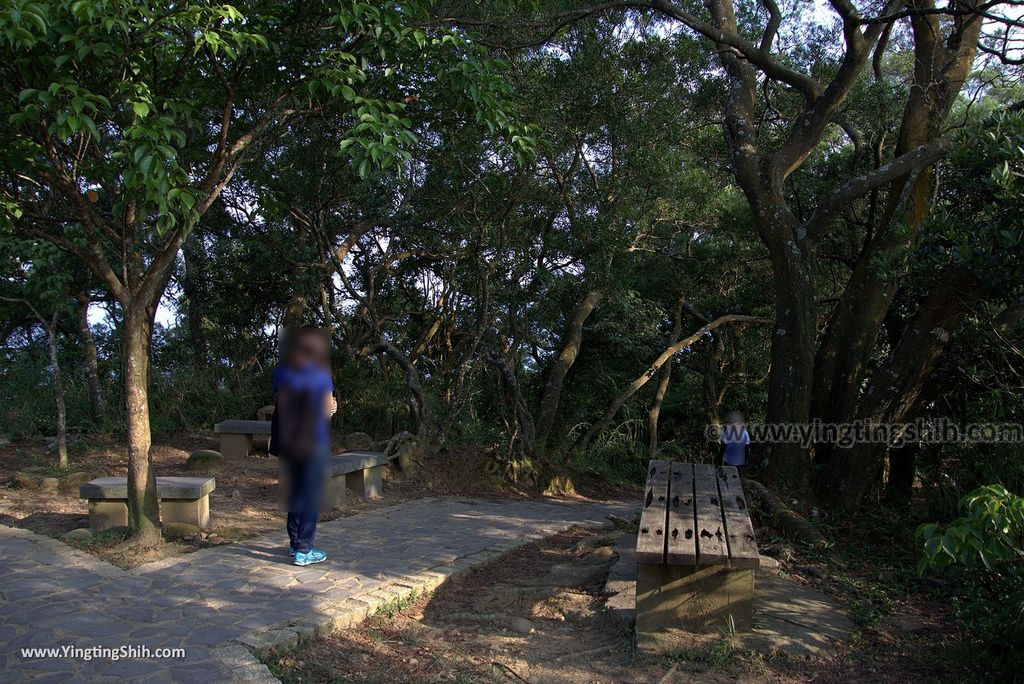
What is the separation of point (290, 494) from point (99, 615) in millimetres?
1418

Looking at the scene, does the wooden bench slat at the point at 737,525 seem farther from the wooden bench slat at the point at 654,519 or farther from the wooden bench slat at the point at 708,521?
the wooden bench slat at the point at 654,519

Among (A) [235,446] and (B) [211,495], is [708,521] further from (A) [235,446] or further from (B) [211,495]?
(A) [235,446]

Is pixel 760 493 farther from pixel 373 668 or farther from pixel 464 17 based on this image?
pixel 464 17

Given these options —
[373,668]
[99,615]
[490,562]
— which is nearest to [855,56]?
[490,562]

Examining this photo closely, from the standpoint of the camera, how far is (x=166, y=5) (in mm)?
5738

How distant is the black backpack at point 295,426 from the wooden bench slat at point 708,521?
105 inches

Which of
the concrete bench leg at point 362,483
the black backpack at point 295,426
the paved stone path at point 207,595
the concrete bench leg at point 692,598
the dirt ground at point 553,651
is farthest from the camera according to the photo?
the concrete bench leg at point 362,483

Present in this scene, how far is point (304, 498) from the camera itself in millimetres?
5578

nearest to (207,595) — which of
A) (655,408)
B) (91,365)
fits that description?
(91,365)

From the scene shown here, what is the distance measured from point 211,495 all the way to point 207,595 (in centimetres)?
315

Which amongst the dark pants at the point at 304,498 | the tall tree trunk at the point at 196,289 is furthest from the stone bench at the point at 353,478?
the tall tree trunk at the point at 196,289

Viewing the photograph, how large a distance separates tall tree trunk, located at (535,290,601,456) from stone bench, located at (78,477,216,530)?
6.64 meters

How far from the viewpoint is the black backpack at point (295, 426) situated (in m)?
5.39

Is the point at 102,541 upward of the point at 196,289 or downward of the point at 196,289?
downward
